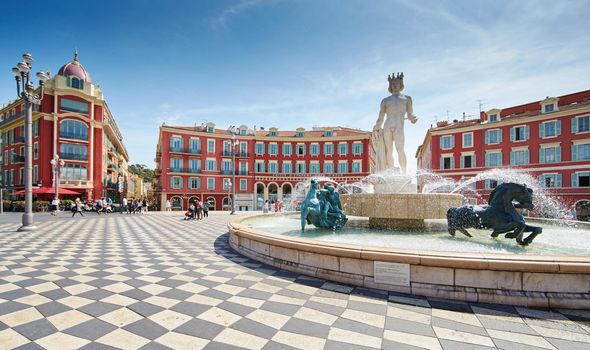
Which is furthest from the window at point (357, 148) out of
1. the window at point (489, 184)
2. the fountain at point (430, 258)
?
the fountain at point (430, 258)

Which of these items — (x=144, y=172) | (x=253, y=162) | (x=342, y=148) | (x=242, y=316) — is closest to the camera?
(x=242, y=316)

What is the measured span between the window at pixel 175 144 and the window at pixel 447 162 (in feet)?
116

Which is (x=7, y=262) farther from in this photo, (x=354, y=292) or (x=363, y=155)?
(x=363, y=155)

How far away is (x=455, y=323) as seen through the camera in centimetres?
321

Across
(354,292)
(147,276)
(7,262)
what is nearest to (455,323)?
(354,292)

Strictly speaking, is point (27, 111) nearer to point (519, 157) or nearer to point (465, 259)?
point (465, 259)

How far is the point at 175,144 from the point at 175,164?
2.83m

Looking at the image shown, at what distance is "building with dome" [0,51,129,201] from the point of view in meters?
30.6

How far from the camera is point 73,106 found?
107ft

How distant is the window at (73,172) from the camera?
31078 millimetres

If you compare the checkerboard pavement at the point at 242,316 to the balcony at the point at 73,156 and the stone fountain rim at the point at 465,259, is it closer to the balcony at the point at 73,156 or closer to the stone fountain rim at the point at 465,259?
the stone fountain rim at the point at 465,259

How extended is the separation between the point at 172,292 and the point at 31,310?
1.66m

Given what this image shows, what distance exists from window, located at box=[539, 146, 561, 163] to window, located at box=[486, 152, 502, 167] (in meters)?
3.52

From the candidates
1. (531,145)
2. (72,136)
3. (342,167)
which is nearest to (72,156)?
(72,136)
